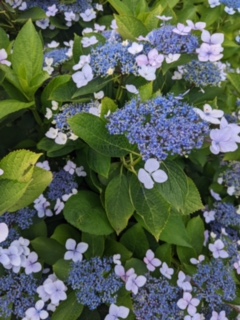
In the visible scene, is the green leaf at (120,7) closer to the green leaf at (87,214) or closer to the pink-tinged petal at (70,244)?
the green leaf at (87,214)

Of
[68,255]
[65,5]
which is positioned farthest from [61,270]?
[65,5]

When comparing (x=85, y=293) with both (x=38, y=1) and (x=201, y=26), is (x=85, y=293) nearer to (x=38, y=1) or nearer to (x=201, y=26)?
(x=201, y=26)

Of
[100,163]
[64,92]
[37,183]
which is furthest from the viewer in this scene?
[64,92]

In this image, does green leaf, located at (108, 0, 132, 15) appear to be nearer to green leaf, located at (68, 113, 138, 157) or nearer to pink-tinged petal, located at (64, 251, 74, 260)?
green leaf, located at (68, 113, 138, 157)

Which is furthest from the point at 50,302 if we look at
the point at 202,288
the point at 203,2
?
the point at 203,2

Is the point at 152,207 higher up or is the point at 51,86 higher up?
the point at 51,86

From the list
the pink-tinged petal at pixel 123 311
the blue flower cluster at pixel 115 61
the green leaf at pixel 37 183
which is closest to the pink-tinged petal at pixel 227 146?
the blue flower cluster at pixel 115 61

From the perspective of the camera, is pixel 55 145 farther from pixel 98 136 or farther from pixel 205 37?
pixel 205 37

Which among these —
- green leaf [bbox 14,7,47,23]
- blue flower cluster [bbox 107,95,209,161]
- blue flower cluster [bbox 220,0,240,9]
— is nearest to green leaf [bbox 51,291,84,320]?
blue flower cluster [bbox 107,95,209,161]
